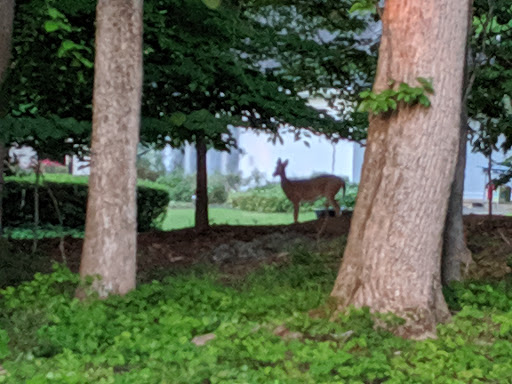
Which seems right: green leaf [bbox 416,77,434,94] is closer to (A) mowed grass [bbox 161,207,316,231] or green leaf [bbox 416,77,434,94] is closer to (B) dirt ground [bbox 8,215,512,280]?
(B) dirt ground [bbox 8,215,512,280]

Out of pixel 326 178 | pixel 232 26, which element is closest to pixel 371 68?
pixel 232 26

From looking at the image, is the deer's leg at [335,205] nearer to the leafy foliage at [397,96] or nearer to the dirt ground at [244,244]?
the dirt ground at [244,244]

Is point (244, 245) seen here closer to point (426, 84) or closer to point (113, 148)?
point (113, 148)

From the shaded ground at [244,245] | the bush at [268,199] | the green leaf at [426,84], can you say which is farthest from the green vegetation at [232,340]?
the bush at [268,199]

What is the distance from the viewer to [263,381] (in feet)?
17.5

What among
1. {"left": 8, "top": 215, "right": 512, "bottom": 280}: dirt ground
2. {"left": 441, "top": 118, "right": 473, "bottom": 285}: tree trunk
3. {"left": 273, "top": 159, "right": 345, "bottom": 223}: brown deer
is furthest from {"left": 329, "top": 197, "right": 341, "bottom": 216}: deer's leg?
{"left": 441, "top": 118, "right": 473, "bottom": 285}: tree trunk

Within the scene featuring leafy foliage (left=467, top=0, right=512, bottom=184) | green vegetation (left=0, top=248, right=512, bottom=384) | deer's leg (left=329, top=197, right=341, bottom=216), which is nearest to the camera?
green vegetation (left=0, top=248, right=512, bottom=384)

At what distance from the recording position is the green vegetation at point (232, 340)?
17.9 ft

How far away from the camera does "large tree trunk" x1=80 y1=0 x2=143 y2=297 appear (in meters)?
7.93

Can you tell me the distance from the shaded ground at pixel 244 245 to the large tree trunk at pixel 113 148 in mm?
2241

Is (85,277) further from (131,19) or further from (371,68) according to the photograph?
(371,68)

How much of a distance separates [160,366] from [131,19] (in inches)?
151

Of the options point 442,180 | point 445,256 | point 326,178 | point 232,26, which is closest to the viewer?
point 442,180

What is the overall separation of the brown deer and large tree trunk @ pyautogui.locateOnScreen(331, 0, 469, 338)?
9.47 m
